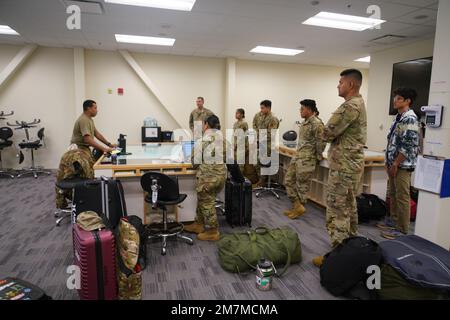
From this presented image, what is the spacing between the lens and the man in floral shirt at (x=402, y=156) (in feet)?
10.4

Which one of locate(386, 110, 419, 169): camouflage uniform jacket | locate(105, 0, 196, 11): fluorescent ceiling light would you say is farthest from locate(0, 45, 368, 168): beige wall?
locate(386, 110, 419, 169): camouflage uniform jacket

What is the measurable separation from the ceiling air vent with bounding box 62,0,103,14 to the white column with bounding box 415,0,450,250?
12.1 feet

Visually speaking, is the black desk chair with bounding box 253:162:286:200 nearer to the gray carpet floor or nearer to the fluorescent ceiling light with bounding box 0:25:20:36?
the gray carpet floor

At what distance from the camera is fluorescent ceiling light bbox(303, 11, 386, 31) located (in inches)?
166

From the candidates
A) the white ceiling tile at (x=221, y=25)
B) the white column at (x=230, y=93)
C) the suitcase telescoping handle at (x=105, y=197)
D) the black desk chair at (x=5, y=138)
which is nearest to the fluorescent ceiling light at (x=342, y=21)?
the white ceiling tile at (x=221, y=25)

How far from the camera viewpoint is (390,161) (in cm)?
338

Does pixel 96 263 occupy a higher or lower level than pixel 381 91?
lower

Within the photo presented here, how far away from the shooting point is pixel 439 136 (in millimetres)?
2543

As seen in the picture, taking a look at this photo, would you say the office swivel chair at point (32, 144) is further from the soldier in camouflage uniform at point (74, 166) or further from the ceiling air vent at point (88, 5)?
the ceiling air vent at point (88, 5)

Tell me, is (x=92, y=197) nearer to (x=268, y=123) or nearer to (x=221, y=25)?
(x=221, y=25)

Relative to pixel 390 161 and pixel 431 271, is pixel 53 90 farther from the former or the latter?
pixel 431 271

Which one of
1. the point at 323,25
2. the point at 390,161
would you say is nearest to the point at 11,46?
the point at 323,25

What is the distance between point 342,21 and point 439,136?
2.65 m

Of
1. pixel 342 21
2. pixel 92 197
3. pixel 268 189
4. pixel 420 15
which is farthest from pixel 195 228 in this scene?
pixel 420 15
